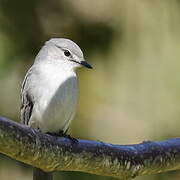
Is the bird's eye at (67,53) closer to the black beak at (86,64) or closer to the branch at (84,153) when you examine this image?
the black beak at (86,64)

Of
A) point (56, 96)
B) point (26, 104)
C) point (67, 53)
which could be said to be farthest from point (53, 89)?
point (67, 53)

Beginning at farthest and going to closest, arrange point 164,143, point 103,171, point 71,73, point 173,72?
1. point 173,72
2. point 71,73
3. point 164,143
4. point 103,171

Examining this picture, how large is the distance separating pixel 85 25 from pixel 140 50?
0.52 m

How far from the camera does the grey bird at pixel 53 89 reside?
4.43 metres

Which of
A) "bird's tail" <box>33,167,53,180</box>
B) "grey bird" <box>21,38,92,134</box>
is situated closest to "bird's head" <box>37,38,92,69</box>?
"grey bird" <box>21,38,92,134</box>

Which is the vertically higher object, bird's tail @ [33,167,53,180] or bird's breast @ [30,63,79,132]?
bird's breast @ [30,63,79,132]

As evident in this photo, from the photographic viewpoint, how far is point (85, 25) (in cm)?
531

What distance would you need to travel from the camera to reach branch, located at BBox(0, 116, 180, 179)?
2.97 metres

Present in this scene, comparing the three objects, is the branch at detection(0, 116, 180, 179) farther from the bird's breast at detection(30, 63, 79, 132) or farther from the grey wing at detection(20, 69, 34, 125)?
the grey wing at detection(20, 69, 34, 125)

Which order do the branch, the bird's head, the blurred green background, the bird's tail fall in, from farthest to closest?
the blurred green background → the bird's head → the bird's tail → the branch

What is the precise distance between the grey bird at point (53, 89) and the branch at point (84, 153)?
844 mm

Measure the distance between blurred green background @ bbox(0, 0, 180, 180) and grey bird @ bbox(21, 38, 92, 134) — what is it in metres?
0.41

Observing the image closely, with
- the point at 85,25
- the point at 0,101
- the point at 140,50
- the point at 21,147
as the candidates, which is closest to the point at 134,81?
the point at 140,50

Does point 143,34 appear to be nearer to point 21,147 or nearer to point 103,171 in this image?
point 103,171
